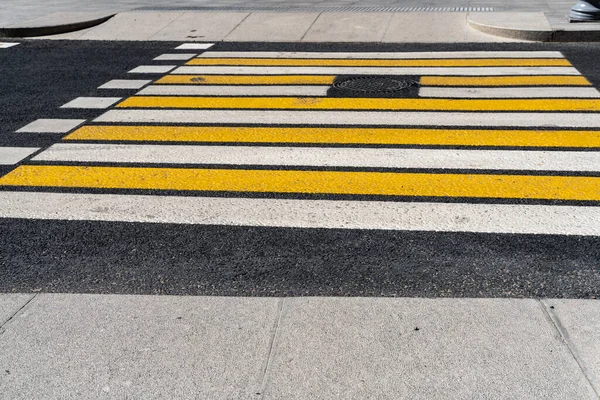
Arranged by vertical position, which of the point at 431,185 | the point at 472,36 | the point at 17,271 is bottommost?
the point at 472,36

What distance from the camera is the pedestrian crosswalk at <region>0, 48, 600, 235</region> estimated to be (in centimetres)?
596

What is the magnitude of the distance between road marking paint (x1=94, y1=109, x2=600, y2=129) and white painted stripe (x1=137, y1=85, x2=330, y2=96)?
933 mm

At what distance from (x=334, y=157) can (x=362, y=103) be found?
221 centimetres

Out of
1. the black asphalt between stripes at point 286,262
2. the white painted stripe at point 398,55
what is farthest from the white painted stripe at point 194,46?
the black asphalt between stripes at point 286,262

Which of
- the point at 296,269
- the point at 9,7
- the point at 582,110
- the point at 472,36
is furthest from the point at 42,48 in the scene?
the point at 296,269

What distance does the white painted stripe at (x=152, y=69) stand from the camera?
11430mm

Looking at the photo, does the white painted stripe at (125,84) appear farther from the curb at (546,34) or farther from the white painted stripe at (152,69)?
the curb at (546,34)

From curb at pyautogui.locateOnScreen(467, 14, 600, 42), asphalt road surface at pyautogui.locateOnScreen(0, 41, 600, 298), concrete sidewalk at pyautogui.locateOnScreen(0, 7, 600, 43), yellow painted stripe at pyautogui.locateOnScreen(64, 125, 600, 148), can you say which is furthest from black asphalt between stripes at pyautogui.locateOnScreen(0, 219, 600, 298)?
concrete sidewalk at pyautogui.locateOnScreen(0, 7, 600, 43)

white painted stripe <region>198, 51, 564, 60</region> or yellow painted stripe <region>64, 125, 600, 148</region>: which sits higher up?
yellow painted stripe <region>64, 125, 600, 148</region>

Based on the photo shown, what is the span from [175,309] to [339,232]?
5.22 ft

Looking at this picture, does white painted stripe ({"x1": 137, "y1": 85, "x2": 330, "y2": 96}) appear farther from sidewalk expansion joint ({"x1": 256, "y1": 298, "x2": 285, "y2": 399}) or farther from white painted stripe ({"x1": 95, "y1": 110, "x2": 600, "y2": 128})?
sidewalk expansion joint ({"x1": 256, "y1": 298, "x2": 285, "y2": 399})

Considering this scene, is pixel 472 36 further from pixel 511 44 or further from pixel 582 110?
pixel 582 110

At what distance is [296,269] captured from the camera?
5.01m

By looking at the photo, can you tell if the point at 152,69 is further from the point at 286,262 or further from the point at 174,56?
the point at 286,262
